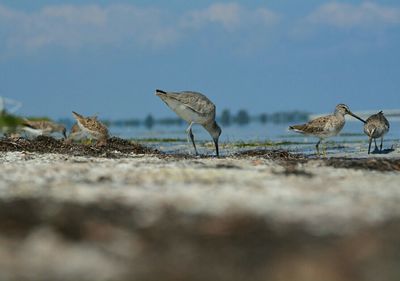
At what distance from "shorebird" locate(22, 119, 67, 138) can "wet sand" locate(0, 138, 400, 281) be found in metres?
19.8

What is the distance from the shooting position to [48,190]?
25.6ft

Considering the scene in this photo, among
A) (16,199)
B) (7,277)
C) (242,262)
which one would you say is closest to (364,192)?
(242,262)

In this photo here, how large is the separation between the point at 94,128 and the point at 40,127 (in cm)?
753

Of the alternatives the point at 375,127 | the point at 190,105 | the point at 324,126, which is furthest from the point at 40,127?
the point at 375,127

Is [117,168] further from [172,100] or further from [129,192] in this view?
[172,100]

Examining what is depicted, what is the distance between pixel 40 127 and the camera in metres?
28.5

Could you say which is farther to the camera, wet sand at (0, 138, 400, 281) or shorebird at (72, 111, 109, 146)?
shorebird at (72, 111, 109, 146)

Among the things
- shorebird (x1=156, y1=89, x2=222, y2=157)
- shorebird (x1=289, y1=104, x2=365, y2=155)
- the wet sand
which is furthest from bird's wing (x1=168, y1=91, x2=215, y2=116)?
the wet sand

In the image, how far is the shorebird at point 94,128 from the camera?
21594 mm

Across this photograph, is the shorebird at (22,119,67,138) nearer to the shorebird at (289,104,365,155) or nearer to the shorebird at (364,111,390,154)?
the shorebird at (289,104,365,155)

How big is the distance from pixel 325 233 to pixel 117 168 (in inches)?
199

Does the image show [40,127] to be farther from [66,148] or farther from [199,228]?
[199,228]

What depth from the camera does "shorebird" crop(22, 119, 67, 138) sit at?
92.6 feet

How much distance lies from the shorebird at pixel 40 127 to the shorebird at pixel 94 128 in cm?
629
